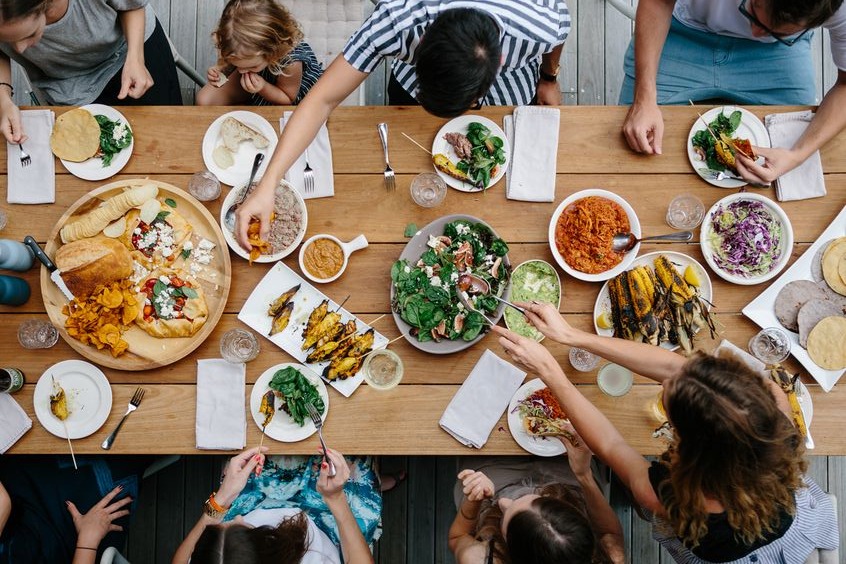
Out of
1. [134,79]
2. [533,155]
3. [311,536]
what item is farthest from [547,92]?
[311,536]

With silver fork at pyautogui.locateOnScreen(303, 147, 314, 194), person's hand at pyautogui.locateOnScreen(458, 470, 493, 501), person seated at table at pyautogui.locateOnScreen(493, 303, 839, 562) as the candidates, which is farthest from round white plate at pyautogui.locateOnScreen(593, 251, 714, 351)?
silver fork at pyautogui.locateOnScreen(303, 147, 314, 194)

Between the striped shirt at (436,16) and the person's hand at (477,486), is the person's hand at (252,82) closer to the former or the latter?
the striped shirt at (436,16)

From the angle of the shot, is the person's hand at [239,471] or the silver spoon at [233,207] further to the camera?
the silver spoon at [233,207]

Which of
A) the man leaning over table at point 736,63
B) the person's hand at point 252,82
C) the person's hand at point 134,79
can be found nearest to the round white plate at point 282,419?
the person's hand at point 252,82

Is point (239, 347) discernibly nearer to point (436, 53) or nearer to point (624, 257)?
point (436, 53)

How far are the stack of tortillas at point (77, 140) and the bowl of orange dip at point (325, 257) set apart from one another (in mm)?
1038

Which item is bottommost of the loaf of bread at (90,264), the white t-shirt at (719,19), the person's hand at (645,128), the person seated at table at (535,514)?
the person seated at table at (535,514)

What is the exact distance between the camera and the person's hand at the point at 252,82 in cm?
292

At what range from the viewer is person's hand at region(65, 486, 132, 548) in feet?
8.71

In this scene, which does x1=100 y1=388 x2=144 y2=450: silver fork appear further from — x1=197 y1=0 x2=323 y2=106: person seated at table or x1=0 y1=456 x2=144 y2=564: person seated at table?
x1=197 y1=0 x2=323 y2=106: person seated at table

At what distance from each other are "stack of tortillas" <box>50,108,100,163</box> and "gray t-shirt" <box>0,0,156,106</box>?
51 centimetres

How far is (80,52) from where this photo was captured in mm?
2861

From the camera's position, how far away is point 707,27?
2.91m

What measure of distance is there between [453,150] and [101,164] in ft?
5.06
